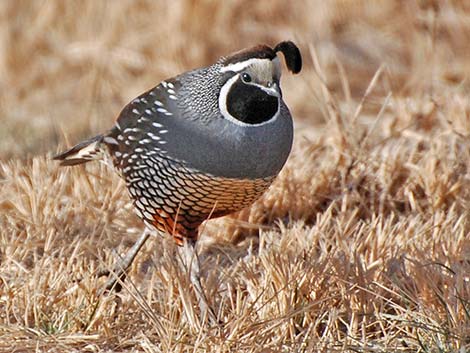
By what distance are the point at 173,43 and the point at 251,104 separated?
11.8 ft

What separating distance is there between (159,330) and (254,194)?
77 centimetres

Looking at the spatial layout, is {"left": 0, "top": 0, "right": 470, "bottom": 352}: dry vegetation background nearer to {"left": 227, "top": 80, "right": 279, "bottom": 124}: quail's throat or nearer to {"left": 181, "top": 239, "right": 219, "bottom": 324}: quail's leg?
{"left": 181, "top": 239, "right": 219, "bottom": 324}: quail's leg

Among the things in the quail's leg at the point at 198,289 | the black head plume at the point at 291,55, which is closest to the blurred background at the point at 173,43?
the black head plume at the point at 291,55

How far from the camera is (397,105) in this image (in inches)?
231

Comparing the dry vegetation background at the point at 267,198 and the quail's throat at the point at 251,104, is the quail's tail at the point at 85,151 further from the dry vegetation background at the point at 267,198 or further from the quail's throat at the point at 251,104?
the quail's throat at the point at 251,104

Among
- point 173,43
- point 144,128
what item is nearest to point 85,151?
point 144,128

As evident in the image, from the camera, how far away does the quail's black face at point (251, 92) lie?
12.6 ft

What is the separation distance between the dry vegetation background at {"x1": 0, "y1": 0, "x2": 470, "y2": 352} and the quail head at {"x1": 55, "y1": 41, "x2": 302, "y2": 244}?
0.21 m

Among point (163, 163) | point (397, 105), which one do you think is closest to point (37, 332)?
point (163, 163)

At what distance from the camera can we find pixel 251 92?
155 inches

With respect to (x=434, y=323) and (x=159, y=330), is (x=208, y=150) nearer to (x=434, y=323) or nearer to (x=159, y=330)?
(x=159, y=330)

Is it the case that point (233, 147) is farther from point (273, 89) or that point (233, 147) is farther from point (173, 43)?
point (173, 43)

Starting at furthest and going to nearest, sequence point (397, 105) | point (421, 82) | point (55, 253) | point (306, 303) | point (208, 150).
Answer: point (421, 82) < point (397, 105) < point (55, 253) < point (208, 150) < point (306, 303)

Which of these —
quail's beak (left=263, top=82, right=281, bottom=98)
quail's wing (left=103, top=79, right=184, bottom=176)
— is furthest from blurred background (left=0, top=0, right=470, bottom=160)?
quail's beak (left=263, top=82, right=281, bottom=98)
